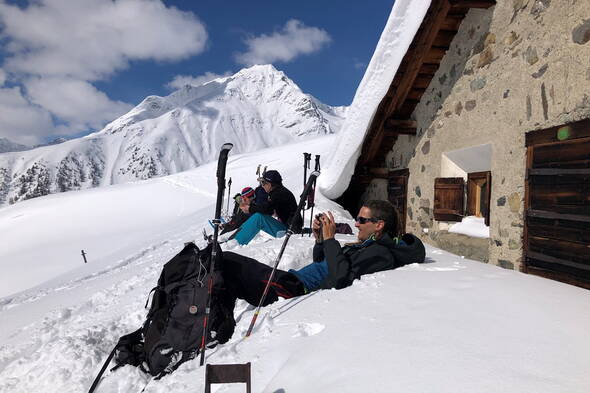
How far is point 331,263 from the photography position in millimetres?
2846

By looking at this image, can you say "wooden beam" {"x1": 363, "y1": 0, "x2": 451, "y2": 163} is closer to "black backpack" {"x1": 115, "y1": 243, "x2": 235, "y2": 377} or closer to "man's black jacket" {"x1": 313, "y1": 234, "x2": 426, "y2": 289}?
"man's black jacket" {"x1": 313, "y1": 234, "x2": 426, "y2": 289}

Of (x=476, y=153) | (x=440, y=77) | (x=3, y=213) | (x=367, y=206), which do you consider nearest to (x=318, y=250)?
(x=367, y=206)

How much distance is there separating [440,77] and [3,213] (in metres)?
27.0

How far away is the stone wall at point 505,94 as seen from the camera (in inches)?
143

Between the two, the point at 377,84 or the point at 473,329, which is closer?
the point at 473,329

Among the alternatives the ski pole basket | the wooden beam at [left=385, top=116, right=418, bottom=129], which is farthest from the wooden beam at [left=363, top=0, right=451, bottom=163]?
the ski pole basket

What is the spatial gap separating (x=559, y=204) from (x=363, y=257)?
2.32 metres

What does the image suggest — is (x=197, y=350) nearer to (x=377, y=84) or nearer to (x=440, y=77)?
(x=377, y=84)

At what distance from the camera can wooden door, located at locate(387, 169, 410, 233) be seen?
7004 mm

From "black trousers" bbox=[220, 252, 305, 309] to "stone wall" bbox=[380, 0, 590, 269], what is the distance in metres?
2.98

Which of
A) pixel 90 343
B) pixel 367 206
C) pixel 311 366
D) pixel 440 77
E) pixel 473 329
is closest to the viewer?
pixel 311 366

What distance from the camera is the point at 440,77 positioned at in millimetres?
5988

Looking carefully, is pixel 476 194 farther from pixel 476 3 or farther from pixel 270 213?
pixel 270 213

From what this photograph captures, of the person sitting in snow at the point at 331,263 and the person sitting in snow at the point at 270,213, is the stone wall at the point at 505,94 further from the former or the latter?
the person sitting in snow at the point at 270,213
